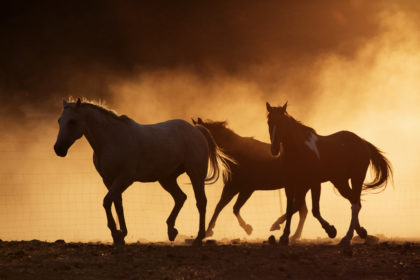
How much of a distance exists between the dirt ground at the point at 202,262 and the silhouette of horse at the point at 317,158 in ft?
3.23

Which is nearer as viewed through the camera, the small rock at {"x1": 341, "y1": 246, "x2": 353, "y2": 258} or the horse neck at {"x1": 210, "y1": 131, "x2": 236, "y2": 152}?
the small rock at {"x1": 341, "y1": 246, "x2": 353, "y2": 258}

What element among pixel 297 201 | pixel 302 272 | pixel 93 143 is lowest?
pixel 302 272

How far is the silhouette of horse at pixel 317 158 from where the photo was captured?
36.6ft

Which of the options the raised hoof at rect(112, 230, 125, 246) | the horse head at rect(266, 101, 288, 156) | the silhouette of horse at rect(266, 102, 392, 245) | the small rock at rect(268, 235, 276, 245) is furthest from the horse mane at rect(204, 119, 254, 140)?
the raised hoof at rect(112, 230, 125, 246)

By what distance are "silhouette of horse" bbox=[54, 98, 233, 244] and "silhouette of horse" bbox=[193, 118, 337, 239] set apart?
269 cm

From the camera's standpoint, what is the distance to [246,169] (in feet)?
49.7

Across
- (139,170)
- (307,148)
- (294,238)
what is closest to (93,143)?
(139,170)

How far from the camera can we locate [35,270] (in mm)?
8359

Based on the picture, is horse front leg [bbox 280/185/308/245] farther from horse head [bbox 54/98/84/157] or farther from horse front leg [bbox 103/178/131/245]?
horse head [bbox 54/98/84/157]

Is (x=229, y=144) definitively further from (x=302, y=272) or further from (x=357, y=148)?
(x=302, y=272)

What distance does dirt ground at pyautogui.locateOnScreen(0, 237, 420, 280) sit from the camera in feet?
27.3

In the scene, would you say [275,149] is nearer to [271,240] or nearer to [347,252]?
[271,240]

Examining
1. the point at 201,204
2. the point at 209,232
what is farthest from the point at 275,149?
the point at 209,232

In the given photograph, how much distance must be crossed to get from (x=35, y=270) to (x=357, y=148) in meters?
6.41
